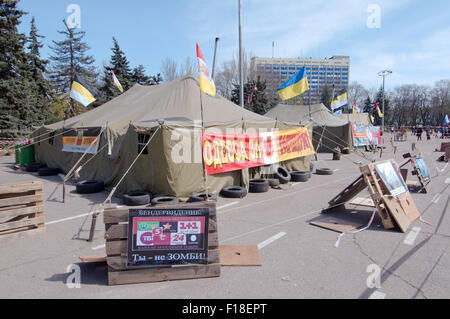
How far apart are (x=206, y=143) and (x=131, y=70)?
32.8 m

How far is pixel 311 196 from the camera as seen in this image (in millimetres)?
9203

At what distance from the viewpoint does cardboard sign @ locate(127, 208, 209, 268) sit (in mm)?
3900

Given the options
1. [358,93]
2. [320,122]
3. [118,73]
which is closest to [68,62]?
[118,73]

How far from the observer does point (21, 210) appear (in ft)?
18.1

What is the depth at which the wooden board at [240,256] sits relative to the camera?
440 cm

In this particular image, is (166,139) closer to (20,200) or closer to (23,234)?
(20,200)

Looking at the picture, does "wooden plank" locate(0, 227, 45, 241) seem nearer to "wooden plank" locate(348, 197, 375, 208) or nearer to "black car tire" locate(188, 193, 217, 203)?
"black car tire" locate(188, 193, 217, 203)

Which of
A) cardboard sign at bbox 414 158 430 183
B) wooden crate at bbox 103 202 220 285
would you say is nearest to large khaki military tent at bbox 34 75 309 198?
wooden crate at bbox 103 202 220 285

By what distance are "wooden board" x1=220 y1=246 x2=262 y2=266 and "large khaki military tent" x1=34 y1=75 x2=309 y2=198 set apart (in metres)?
3.71

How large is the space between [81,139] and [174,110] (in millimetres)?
4770

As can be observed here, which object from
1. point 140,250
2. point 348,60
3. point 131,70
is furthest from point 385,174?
point 348,60

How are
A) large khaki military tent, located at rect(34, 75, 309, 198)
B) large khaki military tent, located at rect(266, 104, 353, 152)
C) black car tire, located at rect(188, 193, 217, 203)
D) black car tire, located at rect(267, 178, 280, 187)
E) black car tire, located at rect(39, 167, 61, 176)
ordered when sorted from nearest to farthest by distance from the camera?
black car tire, located at rect(188, 193, 217, 203)
large khaki military tent, located at rect(34, 75, 309, 198)
black car tire, located at rect(267, 178, 280, 187)
black car tire, located at rect(39, 167, 61, 176)
large khaki military tent, located at rect(266, 104, 353, 152)

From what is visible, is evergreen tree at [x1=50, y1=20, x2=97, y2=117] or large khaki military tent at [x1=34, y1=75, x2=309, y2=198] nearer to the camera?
large khaki military tent at [x1=34, y1=75, x2=309, y2=198]

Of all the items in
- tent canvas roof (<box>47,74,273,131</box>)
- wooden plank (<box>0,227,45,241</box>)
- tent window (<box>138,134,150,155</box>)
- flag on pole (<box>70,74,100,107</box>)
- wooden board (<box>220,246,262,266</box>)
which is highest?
flag on pole (<box>70,74,100,107</box>)
